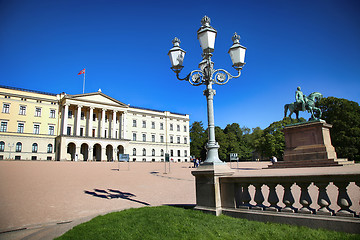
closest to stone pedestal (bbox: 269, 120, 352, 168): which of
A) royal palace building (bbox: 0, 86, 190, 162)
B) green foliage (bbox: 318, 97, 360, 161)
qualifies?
green foliage (bbox: 318, 97, 360, 161)

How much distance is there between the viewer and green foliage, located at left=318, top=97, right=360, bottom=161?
4012 centimetres

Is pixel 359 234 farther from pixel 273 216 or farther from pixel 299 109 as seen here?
pixel 299 109

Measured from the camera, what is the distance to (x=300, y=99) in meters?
22.9

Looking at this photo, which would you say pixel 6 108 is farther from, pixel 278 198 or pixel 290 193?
pixel 290 193

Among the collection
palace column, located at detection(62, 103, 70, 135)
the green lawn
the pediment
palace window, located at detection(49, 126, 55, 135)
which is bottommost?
the green lawn

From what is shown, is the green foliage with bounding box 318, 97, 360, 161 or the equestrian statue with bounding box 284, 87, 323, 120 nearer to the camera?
the equestrian statue with bounding box 284, 87, 323, 120

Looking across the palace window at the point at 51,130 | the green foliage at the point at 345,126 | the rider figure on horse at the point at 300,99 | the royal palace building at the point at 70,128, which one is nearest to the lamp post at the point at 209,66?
the rider figure on horse at the point at 300,99

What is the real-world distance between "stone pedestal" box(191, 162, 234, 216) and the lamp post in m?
0.22

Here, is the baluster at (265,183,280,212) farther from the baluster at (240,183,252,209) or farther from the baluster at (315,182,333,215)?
the baluster at (315,182,333,215)

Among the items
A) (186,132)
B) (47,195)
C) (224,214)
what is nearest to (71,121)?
(186,132)

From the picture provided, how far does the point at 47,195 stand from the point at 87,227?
7.88 meters

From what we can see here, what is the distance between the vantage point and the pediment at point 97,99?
5740 cm

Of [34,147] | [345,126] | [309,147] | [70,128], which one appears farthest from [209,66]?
[70,128]

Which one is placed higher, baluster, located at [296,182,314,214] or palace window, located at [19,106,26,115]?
palace window, located at [19,106,26,115]
